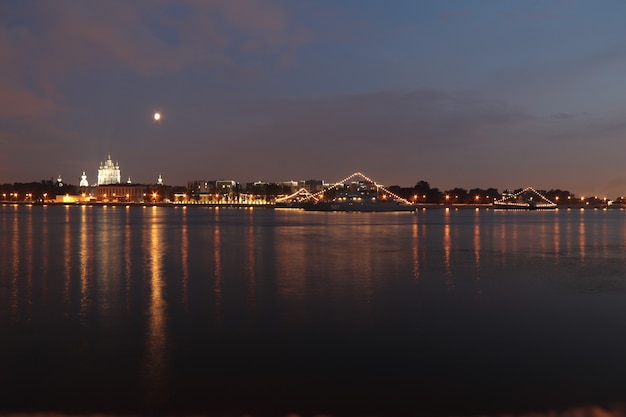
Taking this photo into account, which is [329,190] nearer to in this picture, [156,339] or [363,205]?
[363,205]

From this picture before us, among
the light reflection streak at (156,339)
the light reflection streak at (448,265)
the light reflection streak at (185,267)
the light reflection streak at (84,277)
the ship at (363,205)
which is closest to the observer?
the light reflection streak at (156,339)

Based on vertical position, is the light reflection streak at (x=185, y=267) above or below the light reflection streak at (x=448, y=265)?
above

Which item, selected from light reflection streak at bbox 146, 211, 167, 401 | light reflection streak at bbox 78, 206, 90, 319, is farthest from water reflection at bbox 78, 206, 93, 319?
light reflection streak at bbox 146, 211, 167, 401

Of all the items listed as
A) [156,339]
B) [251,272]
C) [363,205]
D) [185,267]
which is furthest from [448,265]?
[363,205]

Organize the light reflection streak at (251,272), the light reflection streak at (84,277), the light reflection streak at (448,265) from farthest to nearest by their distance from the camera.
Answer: the light reflection streak at (448,265) → the light reflection streak at (251,272) → the light reflection streak at (84,277)

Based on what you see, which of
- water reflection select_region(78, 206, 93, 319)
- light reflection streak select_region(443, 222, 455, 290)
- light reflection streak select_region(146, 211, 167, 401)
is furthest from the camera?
light reflection streak select_region(443, 222, 455, 290)

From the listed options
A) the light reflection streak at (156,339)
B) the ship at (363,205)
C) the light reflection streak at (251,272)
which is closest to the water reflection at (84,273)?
the light reflection streak at (156,339)

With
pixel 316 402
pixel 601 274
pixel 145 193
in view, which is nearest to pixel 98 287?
pixel 316 402

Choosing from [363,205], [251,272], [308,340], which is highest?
[363,205]

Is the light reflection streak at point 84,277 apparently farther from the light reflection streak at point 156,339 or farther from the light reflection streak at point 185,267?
the light reflection streak at point 185,267

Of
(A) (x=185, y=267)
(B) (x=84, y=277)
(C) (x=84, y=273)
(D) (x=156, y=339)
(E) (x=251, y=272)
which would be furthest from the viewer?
(A) (x=185, y=267)

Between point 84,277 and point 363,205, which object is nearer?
point 84,277

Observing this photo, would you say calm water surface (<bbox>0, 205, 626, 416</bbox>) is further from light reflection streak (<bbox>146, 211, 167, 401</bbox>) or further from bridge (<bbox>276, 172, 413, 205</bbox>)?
bridge (<bbox>276, 172, 413, 205</bbox>)

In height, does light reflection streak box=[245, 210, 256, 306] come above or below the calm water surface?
above
